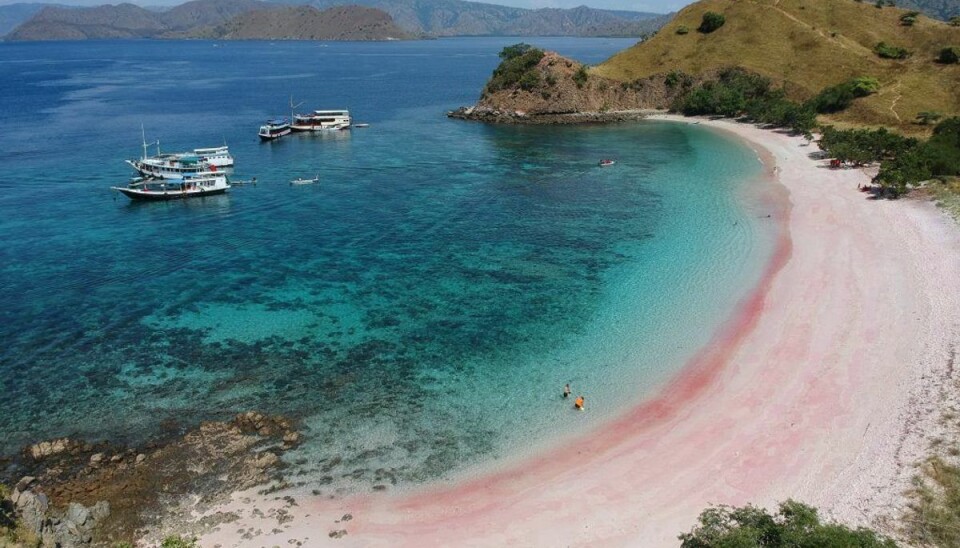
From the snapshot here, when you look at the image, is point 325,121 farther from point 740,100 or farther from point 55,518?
point 55,518

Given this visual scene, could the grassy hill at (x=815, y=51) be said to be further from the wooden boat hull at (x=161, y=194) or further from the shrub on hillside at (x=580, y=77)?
the wooden boat hull at (x=161, y=194)

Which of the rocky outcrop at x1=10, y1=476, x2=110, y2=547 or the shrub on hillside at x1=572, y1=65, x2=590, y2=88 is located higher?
the shrub on hillside at x1=572, y1=65, x2=590, y2=88

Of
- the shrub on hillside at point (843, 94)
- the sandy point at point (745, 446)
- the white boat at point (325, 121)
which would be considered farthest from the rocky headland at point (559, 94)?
the sandy point at point (745, 446)

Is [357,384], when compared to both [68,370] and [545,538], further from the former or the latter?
[68,370]

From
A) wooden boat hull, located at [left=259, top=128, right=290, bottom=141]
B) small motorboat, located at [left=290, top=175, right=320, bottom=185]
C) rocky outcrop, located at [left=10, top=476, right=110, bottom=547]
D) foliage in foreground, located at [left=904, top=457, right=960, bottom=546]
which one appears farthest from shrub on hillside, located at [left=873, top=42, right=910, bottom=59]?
rocky outcrop, located at [left=10, top=476, right=110, bottom=547]

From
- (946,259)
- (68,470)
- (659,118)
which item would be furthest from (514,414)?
(659,118)

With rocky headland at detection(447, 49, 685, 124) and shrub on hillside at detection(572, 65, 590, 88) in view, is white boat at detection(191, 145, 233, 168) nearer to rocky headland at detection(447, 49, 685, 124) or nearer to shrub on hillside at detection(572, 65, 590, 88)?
rocky headland at detection(447, 49, 685, 124)

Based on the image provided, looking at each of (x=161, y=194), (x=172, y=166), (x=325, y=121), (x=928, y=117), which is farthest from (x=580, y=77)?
(x=161, y=194)
